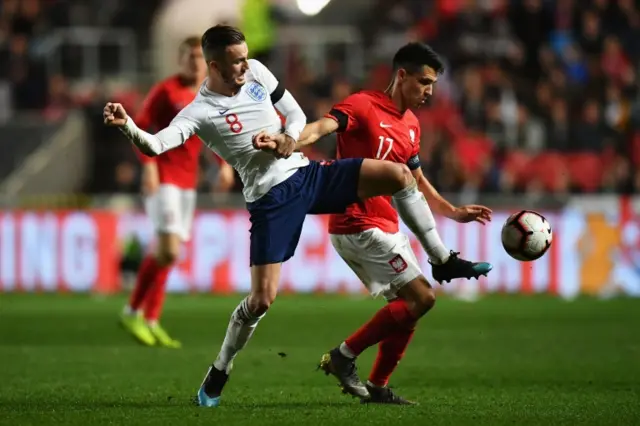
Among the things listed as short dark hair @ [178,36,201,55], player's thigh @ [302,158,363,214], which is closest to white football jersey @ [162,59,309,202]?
player's thigh @ [302,158,363,214]

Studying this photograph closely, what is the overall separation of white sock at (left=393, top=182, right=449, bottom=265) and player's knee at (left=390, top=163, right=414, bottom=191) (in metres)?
0.04

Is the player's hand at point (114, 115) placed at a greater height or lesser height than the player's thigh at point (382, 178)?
greater

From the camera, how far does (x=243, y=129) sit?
6895 mm

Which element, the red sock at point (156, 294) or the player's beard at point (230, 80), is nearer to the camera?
the player's beard at point (230, 80)

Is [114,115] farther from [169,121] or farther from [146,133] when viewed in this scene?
[169,121]

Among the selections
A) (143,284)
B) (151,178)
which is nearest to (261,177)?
(151,178)

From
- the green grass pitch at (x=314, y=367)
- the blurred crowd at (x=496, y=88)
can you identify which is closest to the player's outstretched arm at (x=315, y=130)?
the green grass pitch at (x=314, y=367)

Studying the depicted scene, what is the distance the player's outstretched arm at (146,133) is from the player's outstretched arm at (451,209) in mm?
1460

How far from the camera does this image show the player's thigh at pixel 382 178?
6781 mm

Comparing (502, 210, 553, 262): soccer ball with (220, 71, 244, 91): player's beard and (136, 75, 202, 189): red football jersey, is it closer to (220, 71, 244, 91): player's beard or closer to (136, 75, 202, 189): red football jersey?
(220, 71, 244, 91): player's beard

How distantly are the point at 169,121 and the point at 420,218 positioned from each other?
13.5 feet

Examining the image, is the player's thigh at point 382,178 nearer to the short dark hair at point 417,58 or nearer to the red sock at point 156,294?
the short dark hair at point 417,58

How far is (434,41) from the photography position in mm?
21031

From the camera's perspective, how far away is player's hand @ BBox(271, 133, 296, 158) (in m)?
6.56
